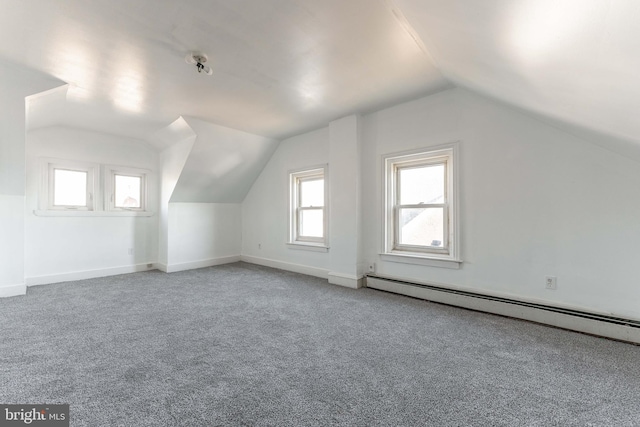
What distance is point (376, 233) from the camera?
3785 mm

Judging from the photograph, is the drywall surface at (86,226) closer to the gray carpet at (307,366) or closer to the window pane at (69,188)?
the window pane at (69,188)

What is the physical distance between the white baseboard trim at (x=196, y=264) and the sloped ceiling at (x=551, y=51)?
194 inches

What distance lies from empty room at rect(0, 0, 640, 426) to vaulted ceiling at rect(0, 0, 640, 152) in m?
0.02

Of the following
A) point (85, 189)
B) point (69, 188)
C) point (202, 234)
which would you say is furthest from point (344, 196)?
point (69, 188)

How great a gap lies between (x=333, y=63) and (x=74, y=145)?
4352 millimetres

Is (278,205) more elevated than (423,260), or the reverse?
(278,205)

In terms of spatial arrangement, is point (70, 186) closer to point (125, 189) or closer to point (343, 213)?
point (125, 189)

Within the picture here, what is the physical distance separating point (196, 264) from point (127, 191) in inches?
70.0

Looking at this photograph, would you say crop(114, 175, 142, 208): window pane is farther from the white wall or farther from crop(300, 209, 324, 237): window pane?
the white wall

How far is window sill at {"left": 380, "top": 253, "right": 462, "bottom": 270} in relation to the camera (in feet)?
10.2

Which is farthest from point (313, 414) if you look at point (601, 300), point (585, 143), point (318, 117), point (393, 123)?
point (318, 117)

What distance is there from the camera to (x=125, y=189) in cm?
484

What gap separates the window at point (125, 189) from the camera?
182 inches

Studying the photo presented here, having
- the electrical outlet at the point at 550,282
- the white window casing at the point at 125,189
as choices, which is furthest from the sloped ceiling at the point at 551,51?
the white window casing at the point at 125,189
